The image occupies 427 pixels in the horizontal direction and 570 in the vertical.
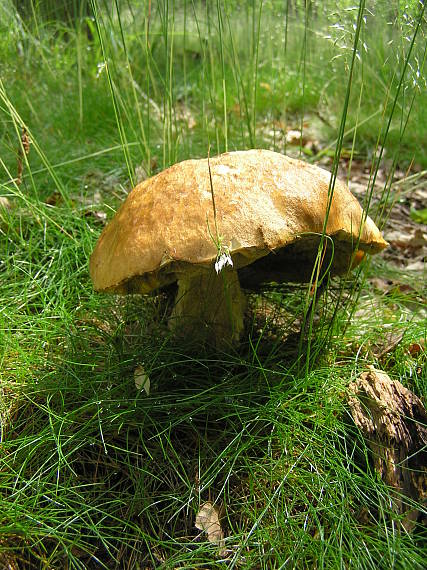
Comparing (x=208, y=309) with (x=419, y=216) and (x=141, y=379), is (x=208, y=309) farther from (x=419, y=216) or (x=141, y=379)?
(x=419, y=216)

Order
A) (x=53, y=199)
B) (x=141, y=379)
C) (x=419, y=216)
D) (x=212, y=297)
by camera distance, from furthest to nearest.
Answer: (x=419, y=216)
(x=53, y=199)
(x=212, y=297)
(x=141, y=379)

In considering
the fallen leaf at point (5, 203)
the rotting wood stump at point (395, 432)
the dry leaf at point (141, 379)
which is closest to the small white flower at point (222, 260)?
the dry leaf at point (141, 379)

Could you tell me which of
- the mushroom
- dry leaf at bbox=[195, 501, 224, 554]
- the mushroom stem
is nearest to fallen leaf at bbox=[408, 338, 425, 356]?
the mushroom

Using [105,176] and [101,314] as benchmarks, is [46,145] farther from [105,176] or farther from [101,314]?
[101,314]

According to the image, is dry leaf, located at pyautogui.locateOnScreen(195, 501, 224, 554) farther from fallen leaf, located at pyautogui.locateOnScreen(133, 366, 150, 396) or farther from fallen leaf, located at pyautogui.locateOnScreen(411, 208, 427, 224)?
fallen leaf, located at pyautogui.locateOnScreen(411, 208, 427, 224)

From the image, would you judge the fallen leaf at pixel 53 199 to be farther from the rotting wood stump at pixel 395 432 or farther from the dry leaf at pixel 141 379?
the rotting wood stump at pixel 395 432

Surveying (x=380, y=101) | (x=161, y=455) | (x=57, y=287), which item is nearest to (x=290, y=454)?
(x=161, y=455)

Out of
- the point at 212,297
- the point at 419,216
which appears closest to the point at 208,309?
the point at 212,297
